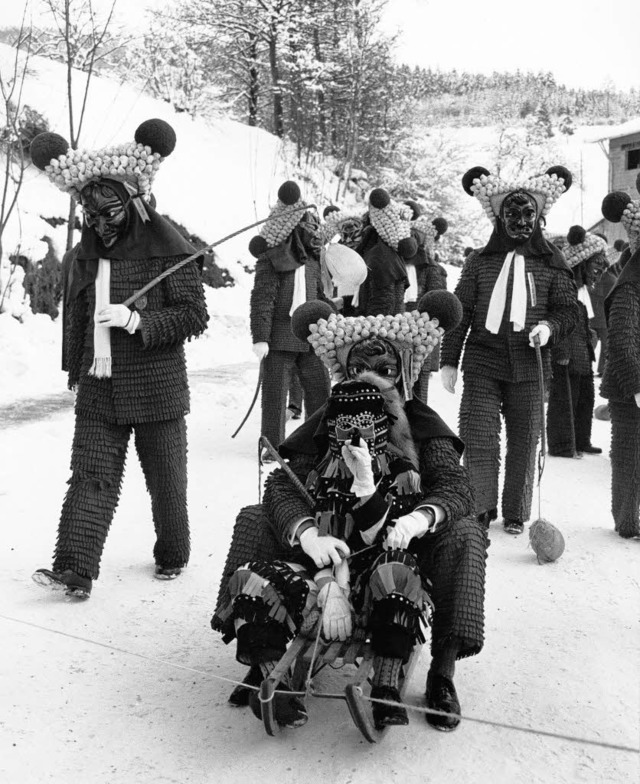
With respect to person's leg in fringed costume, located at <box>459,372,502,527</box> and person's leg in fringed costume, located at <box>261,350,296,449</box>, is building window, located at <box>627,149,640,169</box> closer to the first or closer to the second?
person's leg in fringed costume, located at <box>261,350,296,449</box>

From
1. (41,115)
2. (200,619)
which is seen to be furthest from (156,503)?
(41,115)

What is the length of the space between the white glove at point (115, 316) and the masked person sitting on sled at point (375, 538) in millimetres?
1001

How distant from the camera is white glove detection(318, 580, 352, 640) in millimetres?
2756

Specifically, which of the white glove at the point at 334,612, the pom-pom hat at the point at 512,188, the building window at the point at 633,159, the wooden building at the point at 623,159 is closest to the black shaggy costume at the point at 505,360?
the pom-pom hat at the point at 512,188

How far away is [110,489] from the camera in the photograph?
164 inches

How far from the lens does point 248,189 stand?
61.7 ft

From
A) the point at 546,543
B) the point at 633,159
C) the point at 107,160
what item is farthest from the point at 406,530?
the point at 633,159

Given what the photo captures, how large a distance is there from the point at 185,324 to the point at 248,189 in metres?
15.2

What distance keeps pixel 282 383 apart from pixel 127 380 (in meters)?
2.81

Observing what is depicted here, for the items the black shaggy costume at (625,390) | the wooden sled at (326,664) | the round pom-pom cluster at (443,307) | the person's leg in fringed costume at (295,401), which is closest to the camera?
the wooden sled at (326,664)

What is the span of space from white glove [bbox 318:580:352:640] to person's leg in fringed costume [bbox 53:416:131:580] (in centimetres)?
159

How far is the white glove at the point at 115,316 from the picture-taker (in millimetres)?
3965

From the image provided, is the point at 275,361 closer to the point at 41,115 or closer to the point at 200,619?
the point at 200,619

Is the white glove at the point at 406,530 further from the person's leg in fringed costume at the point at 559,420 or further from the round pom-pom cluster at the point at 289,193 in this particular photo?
the person's leg in fringed costume at the point at 559,420
